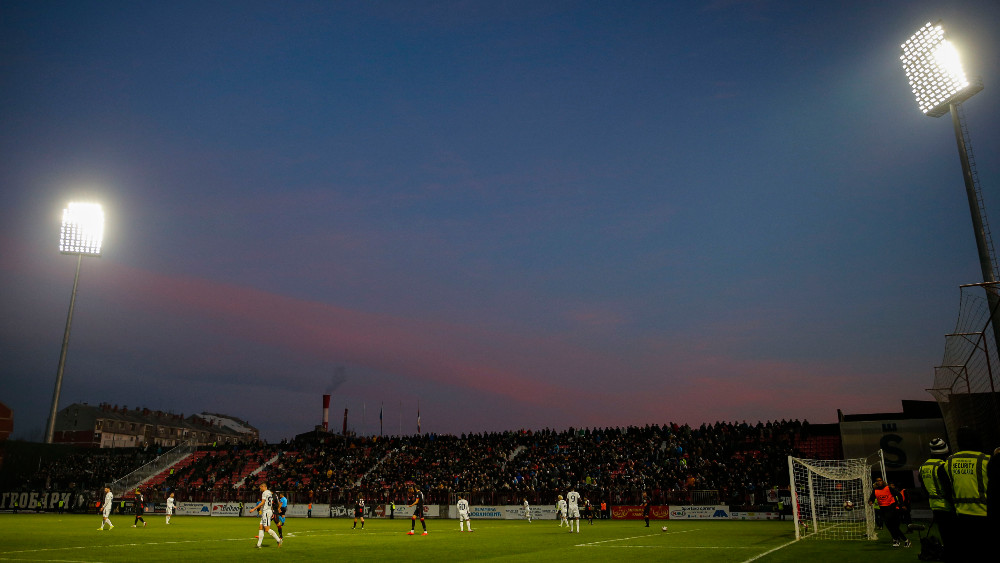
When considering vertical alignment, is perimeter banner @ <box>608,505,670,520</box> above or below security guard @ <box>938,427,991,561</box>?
below

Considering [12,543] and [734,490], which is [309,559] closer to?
[12,543]

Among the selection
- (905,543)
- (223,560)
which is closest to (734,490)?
(905,543)

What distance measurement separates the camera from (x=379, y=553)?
68.2ft

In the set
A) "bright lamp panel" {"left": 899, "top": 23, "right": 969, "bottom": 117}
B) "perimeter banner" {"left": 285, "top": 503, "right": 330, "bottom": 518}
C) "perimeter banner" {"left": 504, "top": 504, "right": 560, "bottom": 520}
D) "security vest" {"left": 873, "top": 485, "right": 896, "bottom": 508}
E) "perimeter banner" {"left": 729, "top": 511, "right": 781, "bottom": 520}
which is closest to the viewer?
"security vest" {"left": 873, "top": 485, "right": 896, "bottom": 508}

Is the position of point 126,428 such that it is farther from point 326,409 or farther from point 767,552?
point 767,552

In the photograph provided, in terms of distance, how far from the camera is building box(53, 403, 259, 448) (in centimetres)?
12094

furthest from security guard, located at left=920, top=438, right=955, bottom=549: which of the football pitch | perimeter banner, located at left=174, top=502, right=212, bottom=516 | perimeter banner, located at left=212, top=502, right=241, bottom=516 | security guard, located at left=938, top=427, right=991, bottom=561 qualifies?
perimeter banner, located at left=174, top=502, right=212, bottom=516

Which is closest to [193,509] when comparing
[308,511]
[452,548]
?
[308,511]

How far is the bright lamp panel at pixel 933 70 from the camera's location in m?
28.1

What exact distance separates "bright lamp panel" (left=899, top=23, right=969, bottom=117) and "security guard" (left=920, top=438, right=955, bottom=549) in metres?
23.5

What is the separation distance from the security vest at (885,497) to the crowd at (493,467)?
2248cm

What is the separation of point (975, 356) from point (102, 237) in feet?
214

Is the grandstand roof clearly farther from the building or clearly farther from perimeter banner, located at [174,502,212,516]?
the building

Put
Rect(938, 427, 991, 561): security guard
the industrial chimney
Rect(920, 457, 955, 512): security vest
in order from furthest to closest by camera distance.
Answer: the industrial chimney < Rect(920, 457, 955, 512): security vest < Rect(938, 427, 991, 561): security guard
